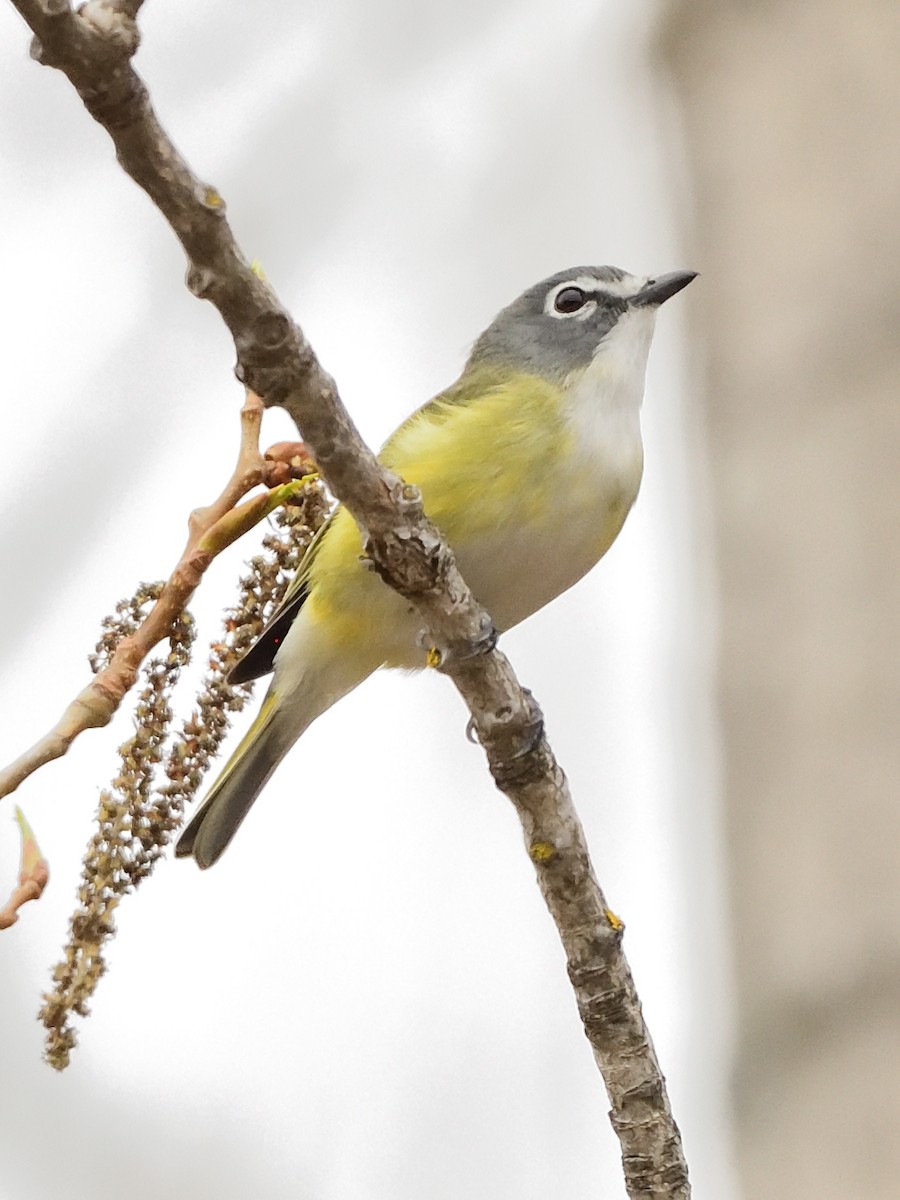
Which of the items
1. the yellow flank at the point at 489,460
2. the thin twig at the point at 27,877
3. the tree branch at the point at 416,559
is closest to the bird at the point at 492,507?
the yellow flank at the point at 489,460

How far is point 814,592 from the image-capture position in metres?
2.54

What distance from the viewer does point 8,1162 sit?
390 cm

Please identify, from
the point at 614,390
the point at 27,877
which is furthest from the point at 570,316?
the point at 27,877

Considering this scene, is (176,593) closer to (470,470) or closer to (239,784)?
(470,470)

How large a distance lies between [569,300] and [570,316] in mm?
57

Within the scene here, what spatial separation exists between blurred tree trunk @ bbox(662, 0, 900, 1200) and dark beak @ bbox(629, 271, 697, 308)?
0.36 meters

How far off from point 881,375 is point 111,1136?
2.96 m

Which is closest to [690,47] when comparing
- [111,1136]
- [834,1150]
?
[834,1150]

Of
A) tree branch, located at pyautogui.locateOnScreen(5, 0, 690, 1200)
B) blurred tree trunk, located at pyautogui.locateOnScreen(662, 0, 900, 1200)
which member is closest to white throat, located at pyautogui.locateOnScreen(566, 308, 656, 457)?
blurred tree trunk, located at pyautogui.locateOnScreen(662, 0, 900, 1200)

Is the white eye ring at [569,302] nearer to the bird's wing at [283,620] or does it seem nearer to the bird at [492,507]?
the bird at [492,507]

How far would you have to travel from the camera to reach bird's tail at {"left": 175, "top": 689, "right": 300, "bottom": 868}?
2174 mm

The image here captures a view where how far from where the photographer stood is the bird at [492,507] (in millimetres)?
2066

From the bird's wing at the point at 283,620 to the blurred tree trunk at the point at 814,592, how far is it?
0.88 meters

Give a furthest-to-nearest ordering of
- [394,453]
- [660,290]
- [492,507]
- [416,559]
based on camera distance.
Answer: [660,290] < [394,453] < [492,507] < [416,559]
